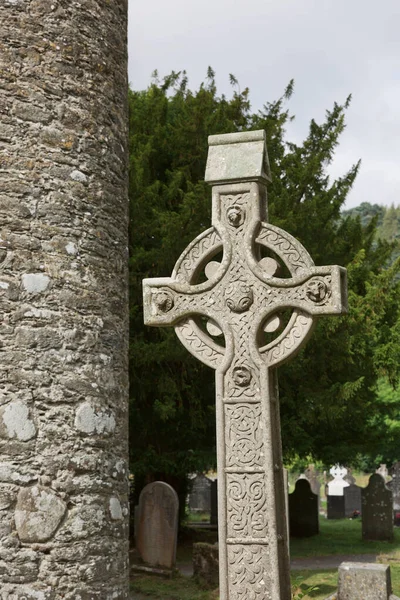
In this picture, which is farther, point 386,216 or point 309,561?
point 386,216

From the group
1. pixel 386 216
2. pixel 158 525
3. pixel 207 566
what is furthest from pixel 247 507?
pixel 386 216

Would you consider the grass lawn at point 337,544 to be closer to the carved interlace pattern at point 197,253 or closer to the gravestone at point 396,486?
the gravestone at point 396,486

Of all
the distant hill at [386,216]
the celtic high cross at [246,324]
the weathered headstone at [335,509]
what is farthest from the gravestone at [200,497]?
the distant hill at [386,216]

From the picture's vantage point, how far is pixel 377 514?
17.6 m

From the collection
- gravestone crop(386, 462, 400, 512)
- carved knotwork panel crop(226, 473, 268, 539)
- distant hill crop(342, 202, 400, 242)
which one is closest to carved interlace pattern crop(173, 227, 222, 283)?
carved knotwork panel crop(226, 473, 268, 539)

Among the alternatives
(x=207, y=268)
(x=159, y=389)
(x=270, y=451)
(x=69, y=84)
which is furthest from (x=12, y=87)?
(x=159, y=389)

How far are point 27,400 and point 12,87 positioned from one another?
2.03 meters

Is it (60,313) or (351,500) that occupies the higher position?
(60,313)

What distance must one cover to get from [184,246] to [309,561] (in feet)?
18.7

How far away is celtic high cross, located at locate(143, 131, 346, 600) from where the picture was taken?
15.0 ft

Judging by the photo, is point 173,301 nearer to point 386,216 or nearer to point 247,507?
point 247,507

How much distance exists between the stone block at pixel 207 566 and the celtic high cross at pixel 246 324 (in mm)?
7396

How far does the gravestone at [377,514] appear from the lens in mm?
17516

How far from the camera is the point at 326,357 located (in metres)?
14.6
